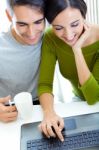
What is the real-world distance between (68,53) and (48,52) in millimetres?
98

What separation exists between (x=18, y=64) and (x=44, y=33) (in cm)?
21

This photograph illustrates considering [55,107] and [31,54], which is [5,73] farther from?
[55,107]

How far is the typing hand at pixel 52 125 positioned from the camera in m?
0.98

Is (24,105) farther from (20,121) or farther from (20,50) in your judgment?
(20,50)

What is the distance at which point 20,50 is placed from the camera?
1343mm

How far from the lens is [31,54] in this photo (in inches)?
53.3

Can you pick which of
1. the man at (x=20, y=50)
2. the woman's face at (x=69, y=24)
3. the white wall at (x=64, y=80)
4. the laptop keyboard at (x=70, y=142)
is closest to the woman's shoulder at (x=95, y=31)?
the woman's face at (x=69, y=24)

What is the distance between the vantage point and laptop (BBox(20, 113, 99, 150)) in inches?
35.7

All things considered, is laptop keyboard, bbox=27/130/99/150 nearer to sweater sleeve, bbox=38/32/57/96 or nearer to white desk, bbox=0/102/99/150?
white desk, bbox=0/102/99/150

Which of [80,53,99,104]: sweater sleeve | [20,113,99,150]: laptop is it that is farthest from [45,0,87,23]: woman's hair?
[20,113,99,150]: laptop

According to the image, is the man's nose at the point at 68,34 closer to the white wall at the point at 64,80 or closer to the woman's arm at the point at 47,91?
the woman's arm at the point at 47,91

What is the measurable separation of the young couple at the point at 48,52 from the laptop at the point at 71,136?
27 mm

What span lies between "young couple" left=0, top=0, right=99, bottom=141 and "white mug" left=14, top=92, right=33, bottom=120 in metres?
0.03

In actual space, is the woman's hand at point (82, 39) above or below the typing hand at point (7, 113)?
above
